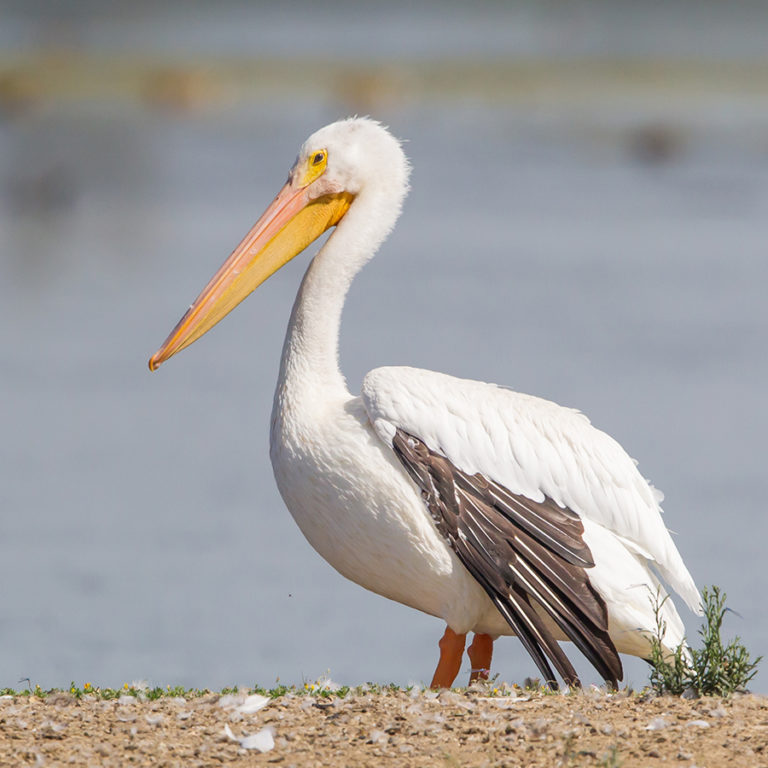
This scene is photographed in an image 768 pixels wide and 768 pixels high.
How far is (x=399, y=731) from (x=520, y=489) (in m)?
1.35

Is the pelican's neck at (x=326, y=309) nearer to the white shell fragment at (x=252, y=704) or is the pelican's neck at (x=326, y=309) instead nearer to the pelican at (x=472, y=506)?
the pelican at (x=472, y=506)

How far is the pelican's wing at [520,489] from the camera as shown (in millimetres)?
4906

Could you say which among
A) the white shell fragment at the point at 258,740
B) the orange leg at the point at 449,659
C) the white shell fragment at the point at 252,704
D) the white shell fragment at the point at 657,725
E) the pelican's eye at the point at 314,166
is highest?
the pelican's eye at the point at 314,166

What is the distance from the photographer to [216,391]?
1147cm

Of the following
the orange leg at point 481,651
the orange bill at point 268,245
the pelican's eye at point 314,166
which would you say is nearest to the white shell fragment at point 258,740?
the orange leg at point 481,651

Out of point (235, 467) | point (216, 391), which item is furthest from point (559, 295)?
point (235, 467)

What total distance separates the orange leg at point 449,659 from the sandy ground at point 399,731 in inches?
26.2

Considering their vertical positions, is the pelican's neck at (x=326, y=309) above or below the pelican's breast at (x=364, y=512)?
above

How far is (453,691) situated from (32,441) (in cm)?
664

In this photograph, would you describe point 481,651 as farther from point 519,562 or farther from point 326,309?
point 326,309

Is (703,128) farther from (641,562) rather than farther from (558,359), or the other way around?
(641,562)

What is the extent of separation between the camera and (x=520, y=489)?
5.08 metres

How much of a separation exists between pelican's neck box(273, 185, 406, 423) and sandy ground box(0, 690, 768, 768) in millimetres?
1266

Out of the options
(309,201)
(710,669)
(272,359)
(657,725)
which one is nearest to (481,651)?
(710,669)
